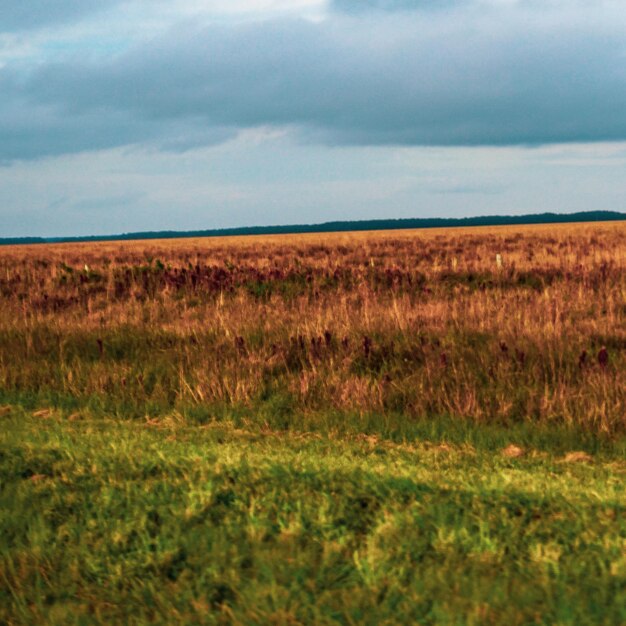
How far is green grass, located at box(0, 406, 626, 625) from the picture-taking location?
3.07 meters

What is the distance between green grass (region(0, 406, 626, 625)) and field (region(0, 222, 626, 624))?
13 millimetres

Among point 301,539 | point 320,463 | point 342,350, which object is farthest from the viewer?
point 342,350

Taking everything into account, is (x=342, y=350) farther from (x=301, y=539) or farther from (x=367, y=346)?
(x=301, y=539)

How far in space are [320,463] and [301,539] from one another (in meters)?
1.34

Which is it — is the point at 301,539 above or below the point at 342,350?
below

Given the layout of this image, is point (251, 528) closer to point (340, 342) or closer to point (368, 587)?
point (368, 587)

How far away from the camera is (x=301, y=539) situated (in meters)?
3.63

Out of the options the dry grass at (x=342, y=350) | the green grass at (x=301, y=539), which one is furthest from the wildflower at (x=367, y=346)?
the green grass at (x=301, y=539)

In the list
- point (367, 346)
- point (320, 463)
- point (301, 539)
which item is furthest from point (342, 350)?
point (301, 539)

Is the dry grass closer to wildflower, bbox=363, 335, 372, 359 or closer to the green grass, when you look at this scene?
wildflower, bbox=363, 335, 372, 359

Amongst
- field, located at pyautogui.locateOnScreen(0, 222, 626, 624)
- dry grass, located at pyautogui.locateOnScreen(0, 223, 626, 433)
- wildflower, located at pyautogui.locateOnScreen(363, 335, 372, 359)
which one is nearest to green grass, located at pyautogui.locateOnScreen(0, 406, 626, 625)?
field, located at pyautogui.locateOnScreen(0, 222, 626, 624)

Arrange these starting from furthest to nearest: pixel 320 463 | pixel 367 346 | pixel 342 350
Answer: pixel 342 350 → pixel 367 346 → pixel 320 463

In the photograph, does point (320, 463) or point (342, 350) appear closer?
point (320, 463)

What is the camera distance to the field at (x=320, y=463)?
3.19 metres
